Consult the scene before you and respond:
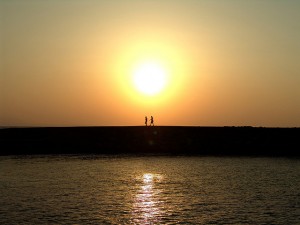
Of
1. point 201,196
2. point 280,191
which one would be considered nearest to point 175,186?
point 201,196

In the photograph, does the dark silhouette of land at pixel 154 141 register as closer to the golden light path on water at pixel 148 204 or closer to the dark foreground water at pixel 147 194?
the dark foreground water at pixel 147 194

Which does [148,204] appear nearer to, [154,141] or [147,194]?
[147,194]

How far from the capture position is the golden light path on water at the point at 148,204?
82.7 feet

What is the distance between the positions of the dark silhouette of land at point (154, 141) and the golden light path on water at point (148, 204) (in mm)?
37334

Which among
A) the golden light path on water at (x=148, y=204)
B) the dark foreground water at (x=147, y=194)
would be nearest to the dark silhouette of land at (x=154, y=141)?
the dark foreground water at (x=147, y=194)

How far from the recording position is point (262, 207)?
28250mm

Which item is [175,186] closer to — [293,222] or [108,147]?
[293,222]

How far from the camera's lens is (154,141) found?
7888 cm

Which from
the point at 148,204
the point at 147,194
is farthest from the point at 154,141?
the point at 148,204

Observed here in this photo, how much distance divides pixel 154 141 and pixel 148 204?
163 ft

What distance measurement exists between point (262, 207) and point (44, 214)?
12935 mm

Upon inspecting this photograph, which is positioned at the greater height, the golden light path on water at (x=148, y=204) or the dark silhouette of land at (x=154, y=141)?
the dark silhouette of land at (x=154, y=141)

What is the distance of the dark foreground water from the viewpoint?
2525 centimetres

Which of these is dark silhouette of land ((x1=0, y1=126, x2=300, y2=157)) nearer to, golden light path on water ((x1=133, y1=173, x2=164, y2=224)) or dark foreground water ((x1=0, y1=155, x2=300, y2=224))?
Answer: dark foreground water ((x1=0, y1=155, x2=300, y2=224))
